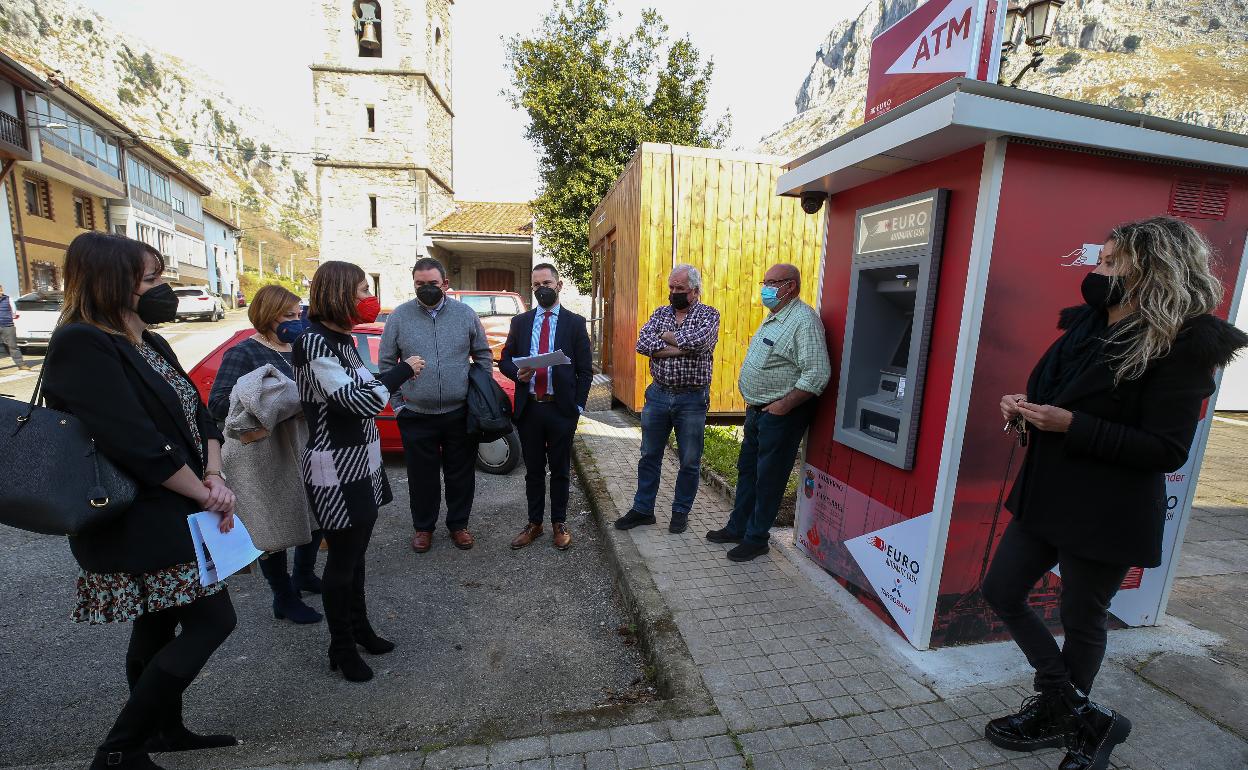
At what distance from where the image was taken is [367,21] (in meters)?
19.4

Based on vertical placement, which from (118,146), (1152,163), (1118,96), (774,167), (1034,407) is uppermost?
(1118,96)

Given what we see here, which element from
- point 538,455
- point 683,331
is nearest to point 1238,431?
point 683,331

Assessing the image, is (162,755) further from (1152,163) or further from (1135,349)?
(1152,163)

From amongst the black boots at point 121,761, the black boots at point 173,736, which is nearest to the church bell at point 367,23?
the black boots at point 173,736

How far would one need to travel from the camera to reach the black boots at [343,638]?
2492 millimetres

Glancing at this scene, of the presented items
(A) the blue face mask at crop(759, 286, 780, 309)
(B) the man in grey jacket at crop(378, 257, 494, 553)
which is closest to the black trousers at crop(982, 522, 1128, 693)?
(A) the blue face mask at crop(759, 286, 780, 309)

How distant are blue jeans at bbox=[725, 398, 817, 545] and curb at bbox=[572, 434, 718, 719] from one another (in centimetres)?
75

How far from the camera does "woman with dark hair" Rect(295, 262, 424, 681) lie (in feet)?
7.50

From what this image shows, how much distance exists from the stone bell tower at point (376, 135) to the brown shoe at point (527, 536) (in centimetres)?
1753

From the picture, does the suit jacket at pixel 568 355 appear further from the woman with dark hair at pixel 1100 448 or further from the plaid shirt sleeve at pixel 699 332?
the woman with dark hair at pixel 1100 448

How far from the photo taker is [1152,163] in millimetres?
2416

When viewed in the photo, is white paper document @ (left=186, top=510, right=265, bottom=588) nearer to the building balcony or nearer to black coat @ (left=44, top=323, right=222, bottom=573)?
black coat @ (left=44, top=323, right=222, bottom=573)

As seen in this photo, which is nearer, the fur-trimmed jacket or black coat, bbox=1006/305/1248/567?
black coat, bbox=1006/305/1248/567

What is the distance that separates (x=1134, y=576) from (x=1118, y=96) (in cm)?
7740
